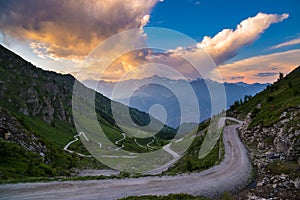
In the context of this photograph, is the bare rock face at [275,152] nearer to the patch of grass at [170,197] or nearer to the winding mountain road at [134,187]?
the winding mountain road at [134,187]

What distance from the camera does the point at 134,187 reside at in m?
23.9

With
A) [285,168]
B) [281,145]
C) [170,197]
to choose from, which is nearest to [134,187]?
[170,197]

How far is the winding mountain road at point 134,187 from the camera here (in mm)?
20984

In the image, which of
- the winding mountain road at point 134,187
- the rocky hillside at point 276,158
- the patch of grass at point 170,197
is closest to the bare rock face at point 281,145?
the rocky hillside at point 276,158

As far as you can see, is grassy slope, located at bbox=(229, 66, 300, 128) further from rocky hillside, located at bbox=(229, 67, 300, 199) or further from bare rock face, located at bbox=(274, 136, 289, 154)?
bare rock face, located at bbox=(274, 136, 289, 154)

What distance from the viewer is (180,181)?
2658 cm

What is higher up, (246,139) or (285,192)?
(246,139)

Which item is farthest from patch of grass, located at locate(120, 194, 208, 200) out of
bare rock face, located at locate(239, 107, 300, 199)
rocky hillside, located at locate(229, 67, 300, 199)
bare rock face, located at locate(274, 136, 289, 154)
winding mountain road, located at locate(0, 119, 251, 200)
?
bare rock face, located at locate(274, 136, 289, 154)

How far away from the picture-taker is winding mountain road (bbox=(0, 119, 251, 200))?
68.8 ft

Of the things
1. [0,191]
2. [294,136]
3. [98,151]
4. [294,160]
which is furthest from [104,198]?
[98,151]

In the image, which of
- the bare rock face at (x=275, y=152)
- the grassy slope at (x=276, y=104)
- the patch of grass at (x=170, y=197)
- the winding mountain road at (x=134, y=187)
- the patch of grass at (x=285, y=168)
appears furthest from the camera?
the grassy slope at (x=276, y=104)

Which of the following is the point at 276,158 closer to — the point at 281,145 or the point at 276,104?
the point at 281,145

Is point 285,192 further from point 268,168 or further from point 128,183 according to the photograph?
point 128,183

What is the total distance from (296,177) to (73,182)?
23333 mm
